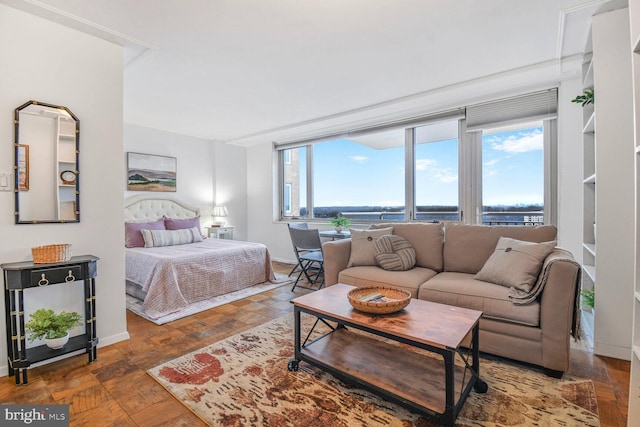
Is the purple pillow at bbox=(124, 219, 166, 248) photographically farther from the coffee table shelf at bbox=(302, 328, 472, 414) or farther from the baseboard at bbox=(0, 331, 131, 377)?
the coffee table shelf at bbox=(302, 328, 472, 414)

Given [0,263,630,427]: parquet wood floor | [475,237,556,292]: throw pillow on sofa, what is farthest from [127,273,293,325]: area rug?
[475,237,556,292]: throw pillow on sofa

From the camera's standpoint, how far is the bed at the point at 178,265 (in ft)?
10.6

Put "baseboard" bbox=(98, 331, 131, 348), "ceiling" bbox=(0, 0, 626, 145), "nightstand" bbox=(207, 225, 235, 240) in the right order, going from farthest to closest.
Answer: "nightstand" bbox=(207, 225, 235, 240), "baseboard" bbox=(98, 331, 131, 348), "ceiling" bbox=(0, 0, 626, 145)

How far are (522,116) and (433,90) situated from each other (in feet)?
3.59

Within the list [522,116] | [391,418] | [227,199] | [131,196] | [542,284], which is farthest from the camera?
[227,199]

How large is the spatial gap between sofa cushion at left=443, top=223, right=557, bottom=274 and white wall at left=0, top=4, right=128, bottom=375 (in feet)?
9.85

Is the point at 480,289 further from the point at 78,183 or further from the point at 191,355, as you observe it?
the point at 78,183

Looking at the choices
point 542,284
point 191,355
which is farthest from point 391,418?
point 191,355

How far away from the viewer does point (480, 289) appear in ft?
7.36

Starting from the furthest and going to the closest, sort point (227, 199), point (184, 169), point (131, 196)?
point (227, 199), point (184, 169), point (131, 196)

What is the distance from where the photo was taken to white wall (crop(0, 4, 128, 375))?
2.05 metres

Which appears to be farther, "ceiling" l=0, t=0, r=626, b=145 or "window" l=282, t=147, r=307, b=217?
"window" l=282, t=147, r=307, b=217

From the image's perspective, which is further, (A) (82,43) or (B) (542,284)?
(A) (82,43)

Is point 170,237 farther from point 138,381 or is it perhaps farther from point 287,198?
point 138,381
